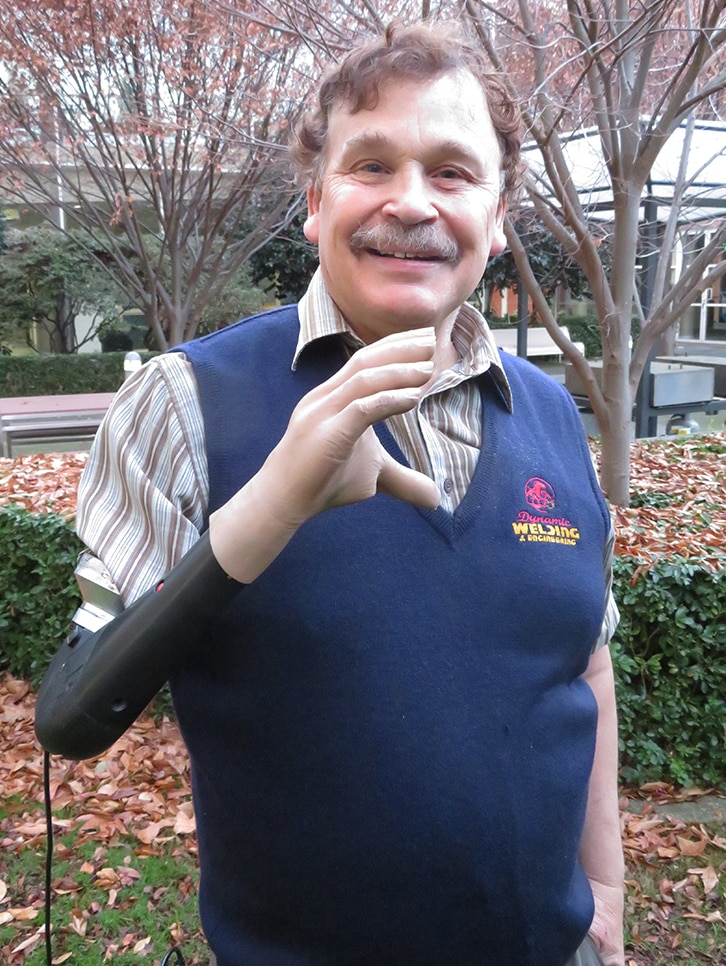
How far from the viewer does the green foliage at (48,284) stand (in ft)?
64.8

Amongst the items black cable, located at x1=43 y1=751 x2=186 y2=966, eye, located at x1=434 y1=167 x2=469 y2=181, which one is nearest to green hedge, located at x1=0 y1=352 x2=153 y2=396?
black cable, located at x1=43 y1=751 x2=186 y2=966

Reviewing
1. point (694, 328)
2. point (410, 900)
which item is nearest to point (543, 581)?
point (410, 900)

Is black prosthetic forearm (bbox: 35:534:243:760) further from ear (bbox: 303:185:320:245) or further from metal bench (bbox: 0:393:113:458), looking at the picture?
metal bench (bbox: 0:393:113:458)

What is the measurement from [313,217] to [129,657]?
0.90 meters

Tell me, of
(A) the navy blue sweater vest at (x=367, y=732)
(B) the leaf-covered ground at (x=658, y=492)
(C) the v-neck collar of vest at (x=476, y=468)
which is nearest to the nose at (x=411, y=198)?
(A) the navy blue sweater vest at (x=367, y=732)

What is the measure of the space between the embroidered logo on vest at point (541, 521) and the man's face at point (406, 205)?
38 cm

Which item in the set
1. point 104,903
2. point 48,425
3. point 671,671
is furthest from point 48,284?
point 671,671

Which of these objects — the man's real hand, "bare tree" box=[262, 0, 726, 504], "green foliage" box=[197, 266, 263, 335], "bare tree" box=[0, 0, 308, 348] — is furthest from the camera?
"green foliage" box=[197, 266, 263, 335]

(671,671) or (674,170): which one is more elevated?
(674,170)

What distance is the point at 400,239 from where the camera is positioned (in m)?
1.46

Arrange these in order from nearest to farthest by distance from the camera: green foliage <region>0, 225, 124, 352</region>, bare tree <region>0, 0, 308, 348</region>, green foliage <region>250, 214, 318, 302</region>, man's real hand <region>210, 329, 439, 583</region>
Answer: man's real hand <region>210, 329, 439, 583</region> → bare tree <region>0, 0, 308, 348</region> → green foliage <region>250, 214, 318, 302</region> → green foliage <region>0, 225, 124, 352</region>

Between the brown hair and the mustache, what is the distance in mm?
223

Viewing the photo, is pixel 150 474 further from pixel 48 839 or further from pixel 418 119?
pixel 48 839

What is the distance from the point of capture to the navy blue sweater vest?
1394mm
